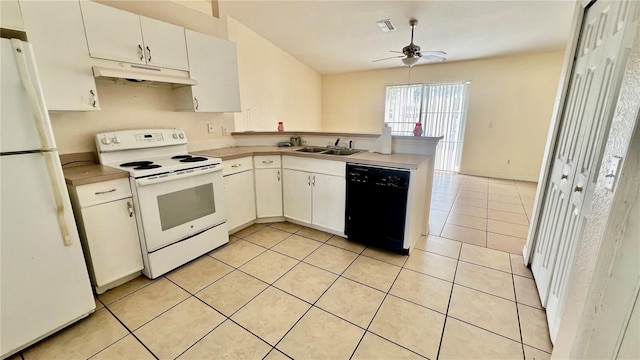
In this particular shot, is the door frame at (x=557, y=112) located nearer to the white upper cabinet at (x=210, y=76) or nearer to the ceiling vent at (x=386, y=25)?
the ceiling vent at (x=386, y=25)

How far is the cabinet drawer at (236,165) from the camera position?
8.44ft

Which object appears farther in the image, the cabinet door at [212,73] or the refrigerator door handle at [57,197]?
the cabinet door at [212,73]

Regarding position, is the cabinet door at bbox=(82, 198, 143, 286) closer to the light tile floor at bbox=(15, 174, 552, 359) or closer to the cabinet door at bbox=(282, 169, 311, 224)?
the light tile floor at bbox=(15, 174, 552, 359)

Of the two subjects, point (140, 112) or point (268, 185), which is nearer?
point (140, 112)

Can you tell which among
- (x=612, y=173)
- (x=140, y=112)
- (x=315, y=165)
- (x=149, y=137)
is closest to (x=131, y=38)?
(x=140, y=112)

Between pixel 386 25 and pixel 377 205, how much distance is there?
9.37 feet

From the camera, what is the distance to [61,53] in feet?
5.76

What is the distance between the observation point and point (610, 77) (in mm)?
1194

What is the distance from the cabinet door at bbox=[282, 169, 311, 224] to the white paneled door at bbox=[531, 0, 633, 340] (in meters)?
2.03

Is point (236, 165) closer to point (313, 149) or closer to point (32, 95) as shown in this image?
point (313, 149)

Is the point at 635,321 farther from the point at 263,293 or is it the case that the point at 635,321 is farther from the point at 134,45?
the point at 134,45

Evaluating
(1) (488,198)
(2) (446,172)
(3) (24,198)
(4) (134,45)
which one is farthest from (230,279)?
(2) (446,172)

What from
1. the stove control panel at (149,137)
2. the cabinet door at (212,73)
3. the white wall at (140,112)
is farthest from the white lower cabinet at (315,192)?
the stove control panel at (149,137)

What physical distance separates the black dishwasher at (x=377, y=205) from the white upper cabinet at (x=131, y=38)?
196 cm
